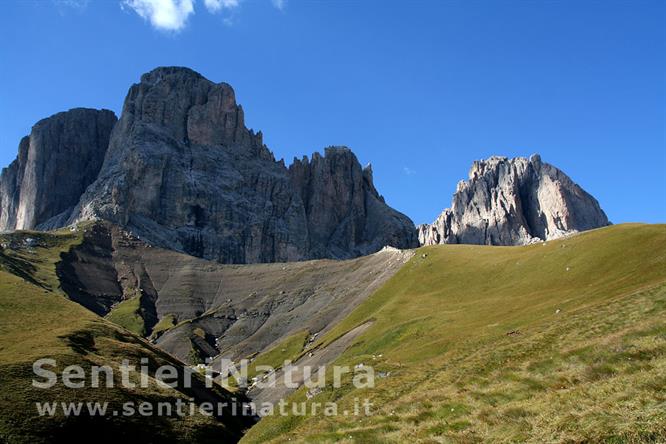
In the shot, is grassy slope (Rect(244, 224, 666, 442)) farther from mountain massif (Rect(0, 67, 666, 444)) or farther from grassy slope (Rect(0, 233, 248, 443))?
grassy slope (Rect(0, 233, 248, 443))

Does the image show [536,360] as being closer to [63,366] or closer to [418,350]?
[418,350]

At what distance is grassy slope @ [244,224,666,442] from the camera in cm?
1947

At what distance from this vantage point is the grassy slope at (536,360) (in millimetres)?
19469

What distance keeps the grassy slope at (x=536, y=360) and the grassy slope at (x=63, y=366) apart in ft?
34.3

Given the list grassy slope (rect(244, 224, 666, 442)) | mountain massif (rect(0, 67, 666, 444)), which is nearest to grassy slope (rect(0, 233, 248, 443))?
mountain massif (rect(0, 67, 666, 444))

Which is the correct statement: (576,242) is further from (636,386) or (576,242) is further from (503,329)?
(636,386)

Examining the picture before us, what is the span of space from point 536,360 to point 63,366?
5451cm

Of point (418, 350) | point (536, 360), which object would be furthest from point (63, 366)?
point (536, 360)

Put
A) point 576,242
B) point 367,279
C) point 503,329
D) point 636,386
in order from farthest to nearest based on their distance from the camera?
point 367,279 → point 576,242 → point 503,329 → point 636,386

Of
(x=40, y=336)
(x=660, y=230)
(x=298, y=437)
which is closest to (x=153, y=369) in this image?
(x=40, y=336)

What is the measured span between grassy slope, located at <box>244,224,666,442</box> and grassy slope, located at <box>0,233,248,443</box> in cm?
1045

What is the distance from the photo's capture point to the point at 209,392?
84.1 metres

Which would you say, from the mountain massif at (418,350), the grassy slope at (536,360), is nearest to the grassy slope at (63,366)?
the mountain massif at (418,350)

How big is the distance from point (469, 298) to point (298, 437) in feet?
227
